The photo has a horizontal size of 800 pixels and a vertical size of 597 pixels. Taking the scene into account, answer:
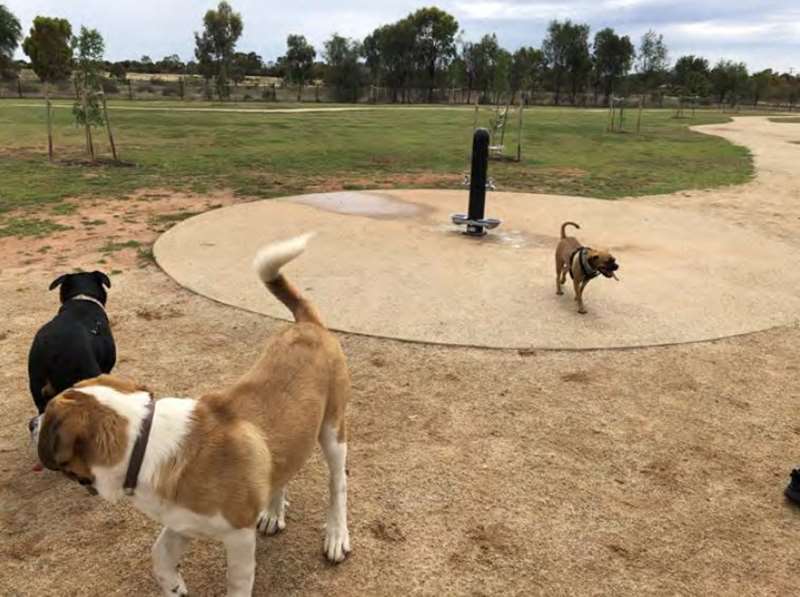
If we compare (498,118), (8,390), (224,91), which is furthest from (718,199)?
(224,91)

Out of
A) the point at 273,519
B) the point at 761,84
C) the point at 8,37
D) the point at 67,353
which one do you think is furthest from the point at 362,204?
the point at 761,84

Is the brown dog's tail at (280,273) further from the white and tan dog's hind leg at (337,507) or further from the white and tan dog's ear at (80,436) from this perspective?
the white and tan dog's ear at (80,436)

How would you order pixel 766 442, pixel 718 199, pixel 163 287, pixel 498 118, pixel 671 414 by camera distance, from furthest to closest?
1. pixel 498 118
2. pixel 718 199
3. pixel 163 287
4. pixel 671 414
5. pixel 766 442

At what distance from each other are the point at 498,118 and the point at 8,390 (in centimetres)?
1880

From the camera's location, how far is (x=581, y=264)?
709cm

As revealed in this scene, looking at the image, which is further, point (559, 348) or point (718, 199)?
point (718, 199)

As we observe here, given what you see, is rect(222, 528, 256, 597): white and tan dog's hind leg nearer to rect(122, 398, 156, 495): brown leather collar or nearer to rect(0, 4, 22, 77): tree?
rect(122, 398, 156, 495): brown leather collar

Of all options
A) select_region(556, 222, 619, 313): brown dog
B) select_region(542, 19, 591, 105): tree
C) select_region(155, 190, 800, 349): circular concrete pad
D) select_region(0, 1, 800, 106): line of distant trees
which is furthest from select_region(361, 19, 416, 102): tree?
select_region(556, 222, 619, 313): brown dog

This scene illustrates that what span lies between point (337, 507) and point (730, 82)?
90.6 metres

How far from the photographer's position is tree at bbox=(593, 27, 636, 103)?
89.2m

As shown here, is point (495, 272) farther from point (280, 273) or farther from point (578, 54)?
point (578, 54)

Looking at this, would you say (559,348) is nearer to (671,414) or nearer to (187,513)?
(671,414)

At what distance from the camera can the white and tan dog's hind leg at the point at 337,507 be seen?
3555mm

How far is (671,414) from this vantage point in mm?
5250
